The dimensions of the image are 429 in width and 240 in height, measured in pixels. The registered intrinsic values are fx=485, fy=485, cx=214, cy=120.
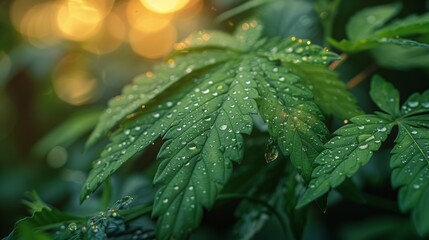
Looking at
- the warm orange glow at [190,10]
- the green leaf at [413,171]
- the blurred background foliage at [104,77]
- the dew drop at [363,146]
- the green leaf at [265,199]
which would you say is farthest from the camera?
the warm orange glow at [190,10]

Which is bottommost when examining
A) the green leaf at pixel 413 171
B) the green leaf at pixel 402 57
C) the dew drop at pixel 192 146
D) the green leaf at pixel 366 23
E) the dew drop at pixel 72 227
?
the dew drop at pixel 72 227

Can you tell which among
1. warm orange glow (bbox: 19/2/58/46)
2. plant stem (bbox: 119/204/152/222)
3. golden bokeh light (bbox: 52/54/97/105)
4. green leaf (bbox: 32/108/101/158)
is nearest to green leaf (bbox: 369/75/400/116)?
plant stem (bbox: 119/204/152/222)

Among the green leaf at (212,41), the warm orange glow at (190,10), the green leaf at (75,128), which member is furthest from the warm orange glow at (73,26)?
the green leaf at (212,41)

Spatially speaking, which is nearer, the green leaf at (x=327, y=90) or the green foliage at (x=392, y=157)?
the green foliage at (x=392, y=157)

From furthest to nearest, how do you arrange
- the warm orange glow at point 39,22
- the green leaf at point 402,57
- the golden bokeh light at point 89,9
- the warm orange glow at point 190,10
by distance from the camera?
the warm orange glow at point 39,22 < the golden bokeh light at point 89,9 < the warm orange glow at point 190,10 < the green leaf at point 402,57

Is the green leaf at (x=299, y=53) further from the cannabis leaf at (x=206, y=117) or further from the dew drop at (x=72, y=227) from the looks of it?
the dew drop at (x=72, y=227)

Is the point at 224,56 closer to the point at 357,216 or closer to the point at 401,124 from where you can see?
the point at 401,124

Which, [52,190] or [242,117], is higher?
[242,117]

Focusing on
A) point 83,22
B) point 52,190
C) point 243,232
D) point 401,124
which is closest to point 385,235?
point 243,232
